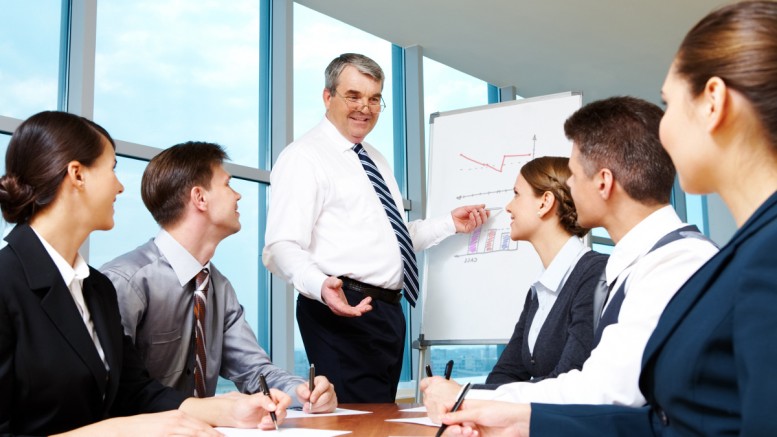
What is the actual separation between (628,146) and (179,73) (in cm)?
354

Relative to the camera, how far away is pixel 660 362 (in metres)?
0.95

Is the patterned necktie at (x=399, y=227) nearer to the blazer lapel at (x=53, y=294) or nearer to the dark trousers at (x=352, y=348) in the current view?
the dark trousers at (x=352, y=348)

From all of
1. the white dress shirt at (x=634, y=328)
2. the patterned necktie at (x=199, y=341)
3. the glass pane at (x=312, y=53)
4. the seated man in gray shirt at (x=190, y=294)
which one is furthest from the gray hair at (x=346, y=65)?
the glass pane at (x=312, y=53)

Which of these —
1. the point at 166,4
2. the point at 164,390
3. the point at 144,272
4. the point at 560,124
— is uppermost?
the point at 166,4

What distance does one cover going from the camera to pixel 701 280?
2.97 feet

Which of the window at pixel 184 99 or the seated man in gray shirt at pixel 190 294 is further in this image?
the window at pixel 184 99

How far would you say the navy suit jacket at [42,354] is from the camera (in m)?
1.30

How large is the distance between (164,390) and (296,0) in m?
3.95

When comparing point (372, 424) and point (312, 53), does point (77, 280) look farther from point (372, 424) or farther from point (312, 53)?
point (312, 53)

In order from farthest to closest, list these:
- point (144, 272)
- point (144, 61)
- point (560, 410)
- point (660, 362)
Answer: point (144, 61) → point (144, 272) → point (560, 410) → point (660, 362)

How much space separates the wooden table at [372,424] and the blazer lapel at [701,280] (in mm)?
553

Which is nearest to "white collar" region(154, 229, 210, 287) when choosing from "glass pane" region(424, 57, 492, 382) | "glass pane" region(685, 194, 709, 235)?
"glass pane" region(424, 57, 492, 382)

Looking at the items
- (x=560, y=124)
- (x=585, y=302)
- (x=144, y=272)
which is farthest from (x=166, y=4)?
(x=585, y=302)

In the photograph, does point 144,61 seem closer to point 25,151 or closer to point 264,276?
point 264,276
